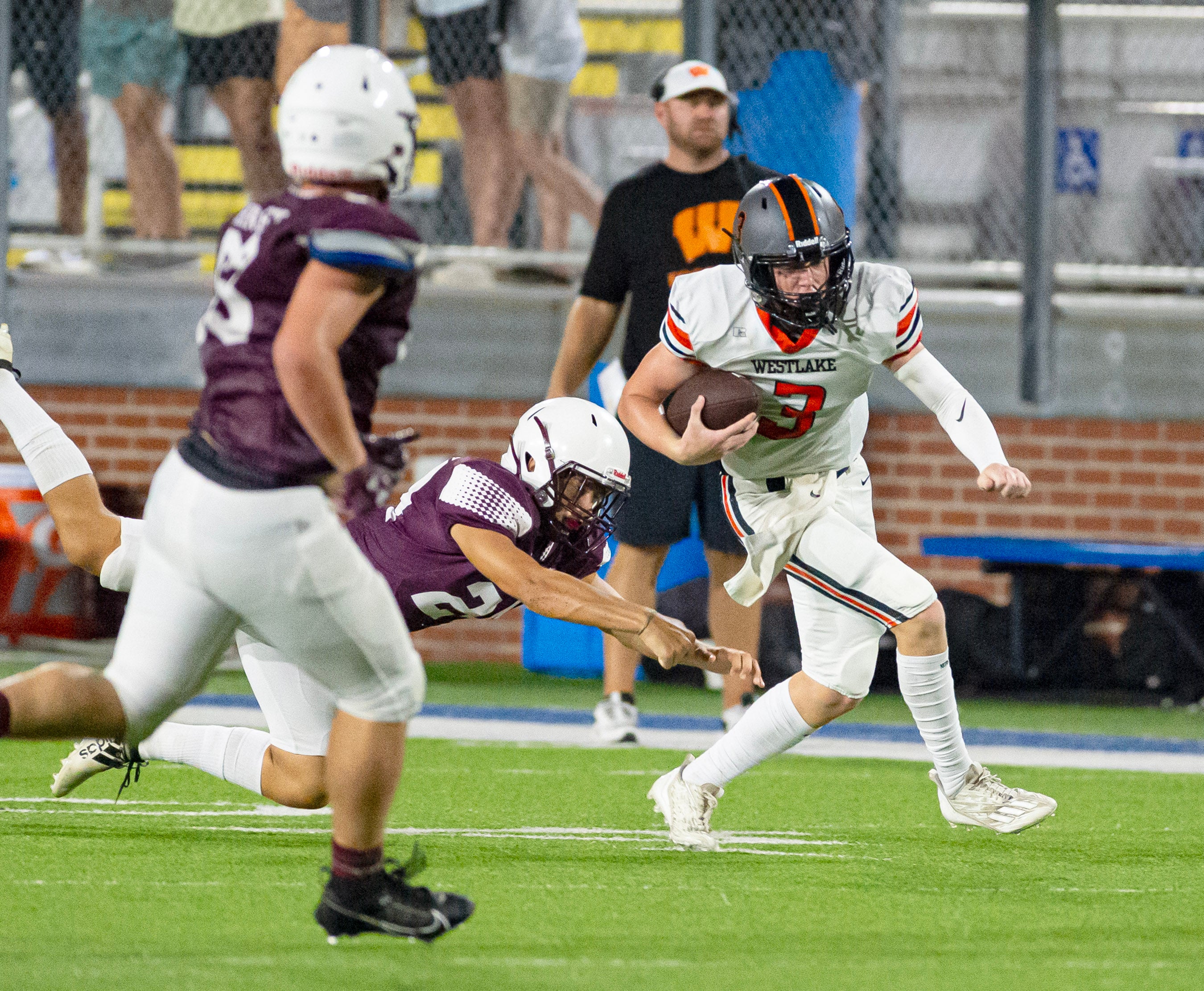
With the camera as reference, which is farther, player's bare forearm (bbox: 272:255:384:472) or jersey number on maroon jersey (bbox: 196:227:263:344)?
jersey number on maroon jersey (bbox: 196:227:263:344)

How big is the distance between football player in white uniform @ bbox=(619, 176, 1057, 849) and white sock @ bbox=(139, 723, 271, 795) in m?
0.95

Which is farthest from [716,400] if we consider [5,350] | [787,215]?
[5,350]

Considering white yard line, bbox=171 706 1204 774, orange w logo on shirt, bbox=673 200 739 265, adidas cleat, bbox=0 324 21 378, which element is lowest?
white yard line, bbox=171 706 1204 774

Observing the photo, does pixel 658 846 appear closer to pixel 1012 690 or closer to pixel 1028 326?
pixel 1012 690

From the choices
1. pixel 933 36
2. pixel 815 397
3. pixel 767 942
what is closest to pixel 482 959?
pixel 767 942

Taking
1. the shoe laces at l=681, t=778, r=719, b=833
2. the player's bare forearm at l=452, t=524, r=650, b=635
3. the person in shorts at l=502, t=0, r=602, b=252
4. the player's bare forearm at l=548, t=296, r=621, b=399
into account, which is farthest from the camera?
the person in shorts at l=502, t=0, r=602, b=252

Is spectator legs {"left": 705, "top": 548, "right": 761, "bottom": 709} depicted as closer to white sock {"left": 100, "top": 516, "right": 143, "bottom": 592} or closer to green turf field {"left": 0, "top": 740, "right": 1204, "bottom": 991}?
green turf field {"left": 0, "top": 740, "right": 1204, "bottom": 991}

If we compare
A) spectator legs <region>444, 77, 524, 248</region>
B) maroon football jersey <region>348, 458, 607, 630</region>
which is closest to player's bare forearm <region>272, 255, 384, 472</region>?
maroon football jersey <region>348, 458, 607, 630</region>

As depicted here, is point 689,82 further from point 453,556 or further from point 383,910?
point 383,910

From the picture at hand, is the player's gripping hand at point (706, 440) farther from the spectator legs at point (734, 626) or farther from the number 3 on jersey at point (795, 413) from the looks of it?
the spectator legs at point (734, 626)

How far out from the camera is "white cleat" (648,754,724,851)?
4.37 m

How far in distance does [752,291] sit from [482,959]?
185 centimetres

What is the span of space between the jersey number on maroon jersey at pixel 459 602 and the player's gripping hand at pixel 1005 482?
111 cm

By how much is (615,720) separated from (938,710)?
78.2 inches
